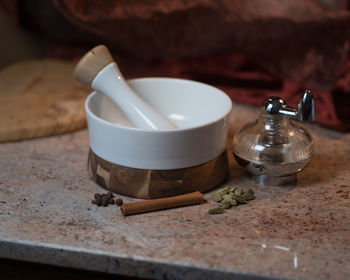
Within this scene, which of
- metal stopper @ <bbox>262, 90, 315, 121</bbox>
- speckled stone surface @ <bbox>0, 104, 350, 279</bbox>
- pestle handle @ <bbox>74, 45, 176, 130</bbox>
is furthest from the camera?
pestle handle @ <bbox>74, 45, 176, 130</bbox>

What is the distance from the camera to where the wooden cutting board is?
1239 millimetres

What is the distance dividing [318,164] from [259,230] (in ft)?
1.01

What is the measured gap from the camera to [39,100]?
139 centimetres

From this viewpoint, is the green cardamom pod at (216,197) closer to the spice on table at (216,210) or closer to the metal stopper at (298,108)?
the spice on table at (216,210)

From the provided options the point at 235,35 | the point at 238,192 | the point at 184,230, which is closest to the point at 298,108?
the point at 238,192

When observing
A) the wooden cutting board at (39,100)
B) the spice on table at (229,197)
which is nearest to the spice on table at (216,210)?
the spice on table at (229,197)

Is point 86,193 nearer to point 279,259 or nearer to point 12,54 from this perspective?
point 279,259

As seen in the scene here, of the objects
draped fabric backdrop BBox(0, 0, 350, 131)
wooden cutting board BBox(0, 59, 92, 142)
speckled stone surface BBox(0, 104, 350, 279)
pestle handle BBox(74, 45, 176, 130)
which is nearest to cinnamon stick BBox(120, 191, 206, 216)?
speckled stone surface BBox(0, 104, 350, 279)

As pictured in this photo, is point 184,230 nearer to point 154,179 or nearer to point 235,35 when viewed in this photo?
point 154,179

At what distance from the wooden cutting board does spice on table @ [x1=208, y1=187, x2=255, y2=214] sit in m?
0.47

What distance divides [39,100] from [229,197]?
67 cm

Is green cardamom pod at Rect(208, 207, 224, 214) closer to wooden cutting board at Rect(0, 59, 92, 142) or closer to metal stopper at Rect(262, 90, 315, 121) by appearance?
metal stopper at Rect(262, 90, 315, 121)

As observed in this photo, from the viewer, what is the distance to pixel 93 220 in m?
0.90

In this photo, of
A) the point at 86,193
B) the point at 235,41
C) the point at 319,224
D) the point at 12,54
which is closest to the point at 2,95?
the point at 12,54
